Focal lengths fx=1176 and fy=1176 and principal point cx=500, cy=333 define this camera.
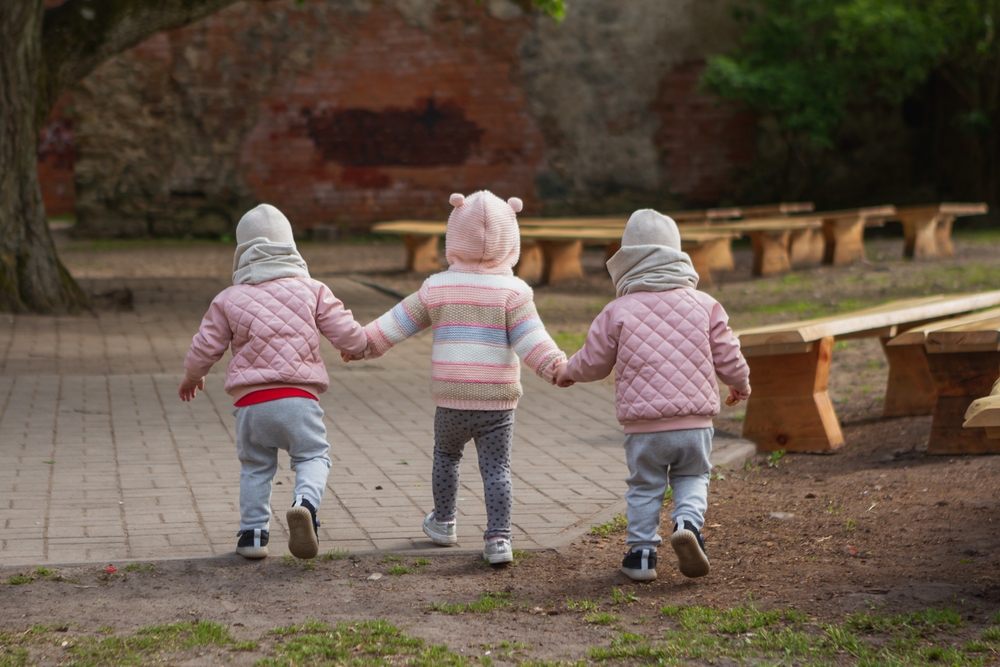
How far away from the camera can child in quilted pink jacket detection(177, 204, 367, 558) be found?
4.04m

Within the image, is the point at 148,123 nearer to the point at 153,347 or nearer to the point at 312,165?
the point at 312,165

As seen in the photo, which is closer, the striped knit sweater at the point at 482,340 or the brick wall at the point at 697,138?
Result: the striped knit sweater at the point at 482,340

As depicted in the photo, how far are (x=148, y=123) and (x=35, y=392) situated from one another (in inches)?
504

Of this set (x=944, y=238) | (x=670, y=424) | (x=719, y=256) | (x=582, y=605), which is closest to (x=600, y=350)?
(x=670, y=424)

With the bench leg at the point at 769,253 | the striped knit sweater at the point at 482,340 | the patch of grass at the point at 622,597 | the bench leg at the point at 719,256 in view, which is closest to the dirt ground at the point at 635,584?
the patch of grass at the point at 622,597

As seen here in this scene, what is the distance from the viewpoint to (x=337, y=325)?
4145 mm

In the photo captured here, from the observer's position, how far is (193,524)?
4.52m

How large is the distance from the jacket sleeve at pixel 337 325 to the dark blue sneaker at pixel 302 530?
573 mm

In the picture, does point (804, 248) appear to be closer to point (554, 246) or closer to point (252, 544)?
point (554, 246)

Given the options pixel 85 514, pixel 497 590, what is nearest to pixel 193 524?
pixel 85 514

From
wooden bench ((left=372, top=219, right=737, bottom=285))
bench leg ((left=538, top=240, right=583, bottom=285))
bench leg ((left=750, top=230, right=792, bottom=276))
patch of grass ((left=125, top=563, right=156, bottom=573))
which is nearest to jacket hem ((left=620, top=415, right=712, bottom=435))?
patch of grass ((left=125, top=563, right=156, bottom=573))

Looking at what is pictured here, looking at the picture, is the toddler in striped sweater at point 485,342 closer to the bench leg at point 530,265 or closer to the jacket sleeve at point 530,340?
the jacket sleeve at point 530,340

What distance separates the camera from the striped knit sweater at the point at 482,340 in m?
4.04

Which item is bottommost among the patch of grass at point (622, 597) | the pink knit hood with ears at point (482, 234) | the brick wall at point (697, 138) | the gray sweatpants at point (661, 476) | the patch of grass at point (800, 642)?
the patch of grass at point (622, 597)
